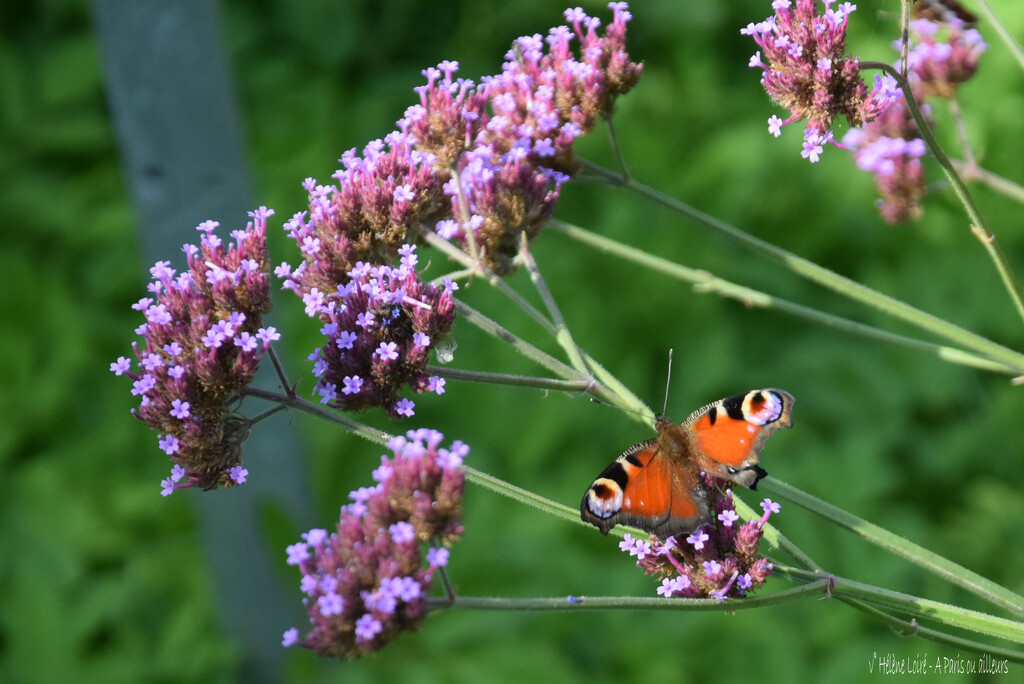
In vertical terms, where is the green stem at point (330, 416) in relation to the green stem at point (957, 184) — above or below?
below

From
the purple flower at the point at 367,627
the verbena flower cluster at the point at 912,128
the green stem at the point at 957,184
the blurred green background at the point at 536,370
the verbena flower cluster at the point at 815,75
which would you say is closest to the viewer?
the purple flower at the point at 367,627

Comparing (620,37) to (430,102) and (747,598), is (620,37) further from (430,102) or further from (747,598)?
(747,598)

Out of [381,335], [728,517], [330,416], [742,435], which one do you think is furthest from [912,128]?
[330,416]

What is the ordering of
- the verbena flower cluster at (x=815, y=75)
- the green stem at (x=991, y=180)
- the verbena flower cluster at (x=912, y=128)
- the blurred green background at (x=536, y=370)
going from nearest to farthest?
the verbena flower cluster at (x=815, y=75) → the green stem at (x=991, y=180) → the verbena flower cluster at (x=912, y=128) → the blurred green background at (x=536, y=370)

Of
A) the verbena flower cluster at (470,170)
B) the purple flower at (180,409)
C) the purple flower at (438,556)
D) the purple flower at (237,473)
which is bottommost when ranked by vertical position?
the purple flower at (438,556)

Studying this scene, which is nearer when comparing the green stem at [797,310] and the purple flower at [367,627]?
the purple flower at [367,627]

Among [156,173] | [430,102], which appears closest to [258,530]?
[156,173]

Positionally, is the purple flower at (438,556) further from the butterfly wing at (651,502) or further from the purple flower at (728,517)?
the purple flower at (728,517)

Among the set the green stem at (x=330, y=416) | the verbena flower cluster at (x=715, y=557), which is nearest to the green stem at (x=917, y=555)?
the verbena flower cluster at (x=715, y=557)
